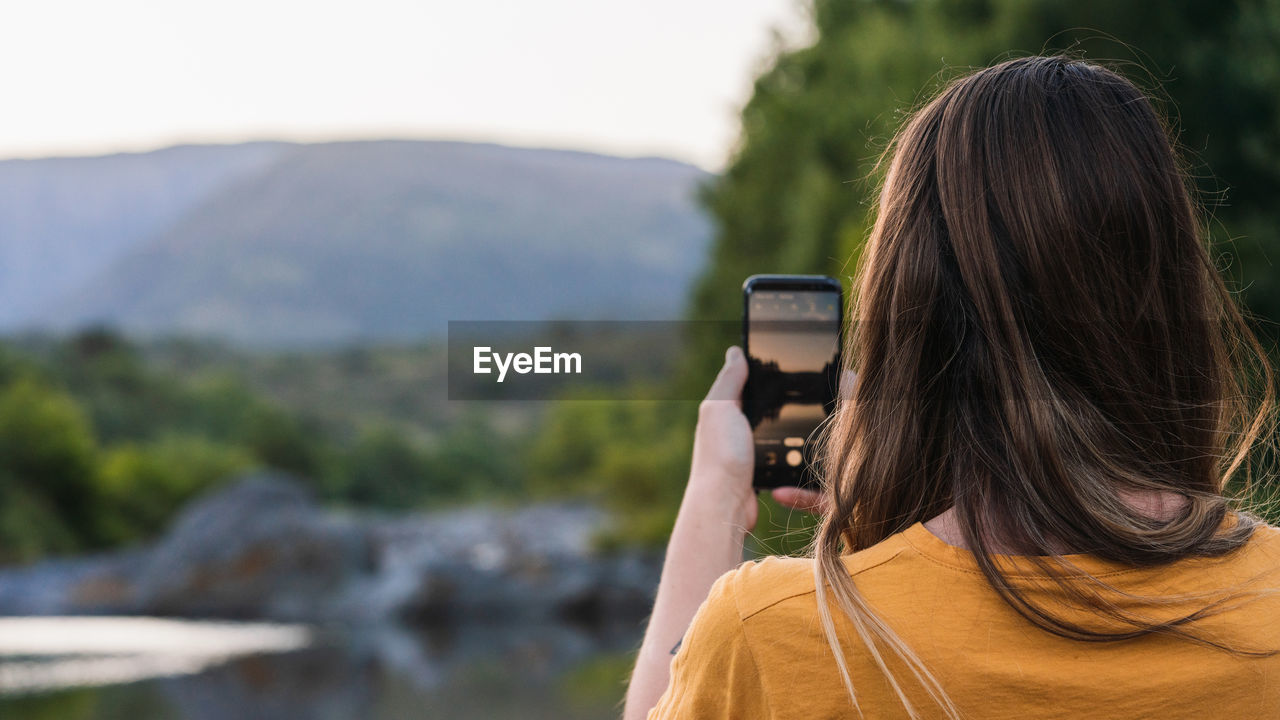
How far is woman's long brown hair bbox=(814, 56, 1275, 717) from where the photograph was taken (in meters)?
0.94

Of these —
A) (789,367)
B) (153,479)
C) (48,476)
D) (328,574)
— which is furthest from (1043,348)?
(153,479)

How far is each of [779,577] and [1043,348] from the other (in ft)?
1.03

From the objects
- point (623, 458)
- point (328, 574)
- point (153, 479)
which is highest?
point (623, 458)

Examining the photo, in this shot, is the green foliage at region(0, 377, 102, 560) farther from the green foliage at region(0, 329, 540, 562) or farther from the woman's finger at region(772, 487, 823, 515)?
the woman's finger at region(772, 487, 823, 515)

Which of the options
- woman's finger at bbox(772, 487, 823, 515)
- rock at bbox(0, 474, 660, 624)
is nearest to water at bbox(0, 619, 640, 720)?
rock at bbox(0, 474, 660, 624)

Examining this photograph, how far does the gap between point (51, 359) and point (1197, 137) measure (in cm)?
4761

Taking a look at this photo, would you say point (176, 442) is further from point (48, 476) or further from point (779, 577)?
point (779, 577)

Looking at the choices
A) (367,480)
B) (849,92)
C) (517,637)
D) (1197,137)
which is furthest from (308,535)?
(367,480)

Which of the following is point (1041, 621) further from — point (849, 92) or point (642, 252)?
point (642, 252)

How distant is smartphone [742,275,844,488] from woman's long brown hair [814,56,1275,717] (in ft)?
1.75

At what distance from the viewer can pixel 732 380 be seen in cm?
151

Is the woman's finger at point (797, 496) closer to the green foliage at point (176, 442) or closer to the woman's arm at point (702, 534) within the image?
the woman's arm at point (702, 534)

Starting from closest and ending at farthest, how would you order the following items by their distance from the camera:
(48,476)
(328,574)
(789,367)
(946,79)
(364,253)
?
(789,367), (946,79), (328,574), (48,476), (364,253)

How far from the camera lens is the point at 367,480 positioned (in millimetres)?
42250
